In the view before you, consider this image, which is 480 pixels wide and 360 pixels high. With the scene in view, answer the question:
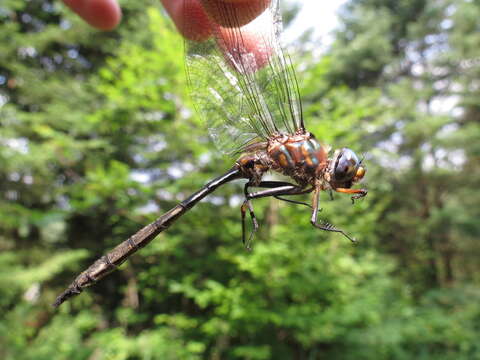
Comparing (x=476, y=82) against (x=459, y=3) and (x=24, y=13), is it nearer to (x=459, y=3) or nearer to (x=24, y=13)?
(x=459, y=3)

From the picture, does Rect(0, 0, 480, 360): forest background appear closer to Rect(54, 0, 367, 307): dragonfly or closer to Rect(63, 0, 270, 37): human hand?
Rect(54, 0, 367, 307): dragonfly

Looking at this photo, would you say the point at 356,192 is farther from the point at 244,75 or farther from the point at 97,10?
the point at 97,10

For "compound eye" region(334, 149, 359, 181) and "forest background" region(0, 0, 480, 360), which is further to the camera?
"forest background" region(0, 0, 480, 360)

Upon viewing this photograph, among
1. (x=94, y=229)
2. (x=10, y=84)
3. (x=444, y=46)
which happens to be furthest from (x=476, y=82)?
(x=10, y=84)

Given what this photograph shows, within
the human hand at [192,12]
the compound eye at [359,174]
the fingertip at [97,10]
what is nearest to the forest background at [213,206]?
the compound eye at [359,174]

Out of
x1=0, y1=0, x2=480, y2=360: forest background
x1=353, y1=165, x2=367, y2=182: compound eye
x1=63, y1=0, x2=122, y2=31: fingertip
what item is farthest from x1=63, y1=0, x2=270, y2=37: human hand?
x1=0, y1=0, x2=480, y2=360: forest background

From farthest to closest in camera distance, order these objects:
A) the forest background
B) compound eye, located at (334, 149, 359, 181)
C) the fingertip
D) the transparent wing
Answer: the forest background
the fingertip
the transparent wing
compound eye, located at (334, 149, 359, 181)

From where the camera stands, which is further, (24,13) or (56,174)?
(24,13)
